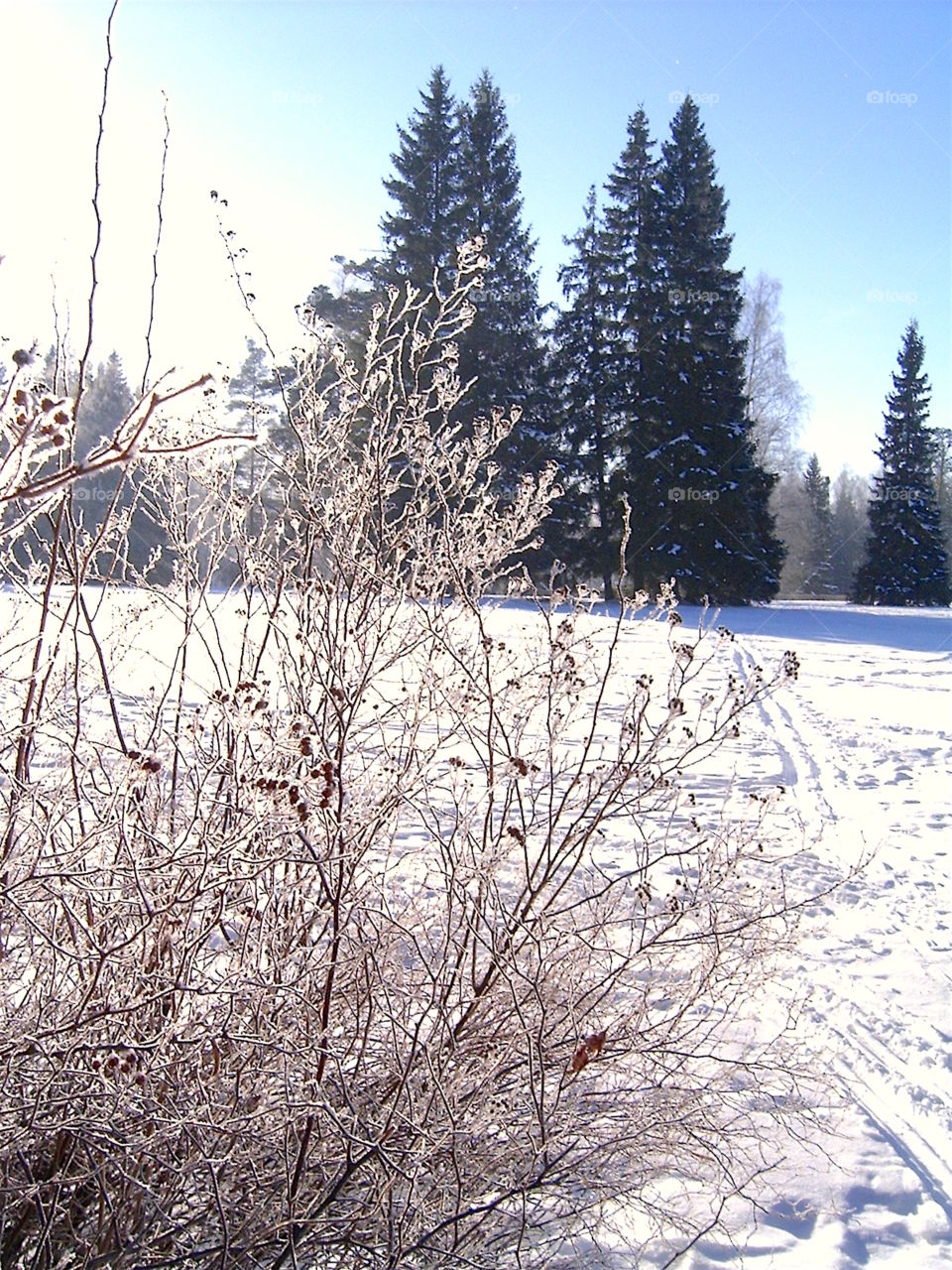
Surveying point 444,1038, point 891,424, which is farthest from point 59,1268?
point 891,424

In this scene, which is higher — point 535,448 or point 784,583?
point 535,448

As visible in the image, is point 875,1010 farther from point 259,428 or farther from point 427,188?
point 427,188

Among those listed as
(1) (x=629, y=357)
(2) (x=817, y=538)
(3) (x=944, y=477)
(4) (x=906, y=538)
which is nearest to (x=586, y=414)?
(1) (x=629, y=357)

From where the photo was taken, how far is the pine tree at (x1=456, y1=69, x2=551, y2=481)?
22.3m

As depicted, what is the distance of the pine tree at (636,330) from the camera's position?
23531 millimetres

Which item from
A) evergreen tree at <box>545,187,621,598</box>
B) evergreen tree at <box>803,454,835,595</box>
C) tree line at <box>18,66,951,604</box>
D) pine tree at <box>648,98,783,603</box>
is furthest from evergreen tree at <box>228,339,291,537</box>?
evergreen tree at <box>803,454,835,595</box>

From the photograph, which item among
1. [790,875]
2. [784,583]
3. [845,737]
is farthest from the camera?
[784,583]

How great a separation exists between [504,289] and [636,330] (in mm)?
3682

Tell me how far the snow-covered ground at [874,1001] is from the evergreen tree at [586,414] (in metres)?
14.6

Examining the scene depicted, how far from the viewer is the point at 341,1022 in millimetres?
2123

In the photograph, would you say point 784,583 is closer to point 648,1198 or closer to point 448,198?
point 448,198

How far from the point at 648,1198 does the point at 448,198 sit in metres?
23.5

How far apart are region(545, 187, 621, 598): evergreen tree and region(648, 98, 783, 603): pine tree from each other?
1.47m

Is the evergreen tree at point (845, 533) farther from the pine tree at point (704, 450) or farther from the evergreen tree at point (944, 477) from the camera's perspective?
the pine tree at point (704, 450)
